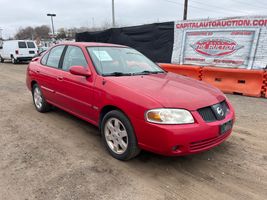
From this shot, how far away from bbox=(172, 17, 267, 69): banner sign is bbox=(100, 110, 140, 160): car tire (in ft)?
21.9

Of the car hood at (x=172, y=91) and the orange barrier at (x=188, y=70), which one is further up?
the car hood at (x=172, y=91)

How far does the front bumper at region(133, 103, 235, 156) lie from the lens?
2.64m

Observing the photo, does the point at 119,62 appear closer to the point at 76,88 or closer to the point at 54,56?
the point at 76,88

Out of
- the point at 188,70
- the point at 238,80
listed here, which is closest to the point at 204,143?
the point at 238,80

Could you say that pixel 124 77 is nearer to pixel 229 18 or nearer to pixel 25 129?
pixel 25 129

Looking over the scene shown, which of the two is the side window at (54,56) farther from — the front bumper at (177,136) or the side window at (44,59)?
the front bumper at (177,136)

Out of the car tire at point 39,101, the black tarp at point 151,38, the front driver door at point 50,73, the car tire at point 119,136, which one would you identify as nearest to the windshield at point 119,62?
the car tire at point 119,136

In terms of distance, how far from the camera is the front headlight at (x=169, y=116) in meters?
2.69

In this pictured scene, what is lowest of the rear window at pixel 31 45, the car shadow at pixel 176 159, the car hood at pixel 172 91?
the car shadow at pixel 176 159

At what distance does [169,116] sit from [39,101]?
148 inches

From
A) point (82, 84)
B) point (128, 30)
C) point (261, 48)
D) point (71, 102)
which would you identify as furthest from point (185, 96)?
point (128, 30)

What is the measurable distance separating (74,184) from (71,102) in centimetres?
172

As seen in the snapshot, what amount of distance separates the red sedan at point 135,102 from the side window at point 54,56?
36 mm

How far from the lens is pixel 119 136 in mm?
3219
